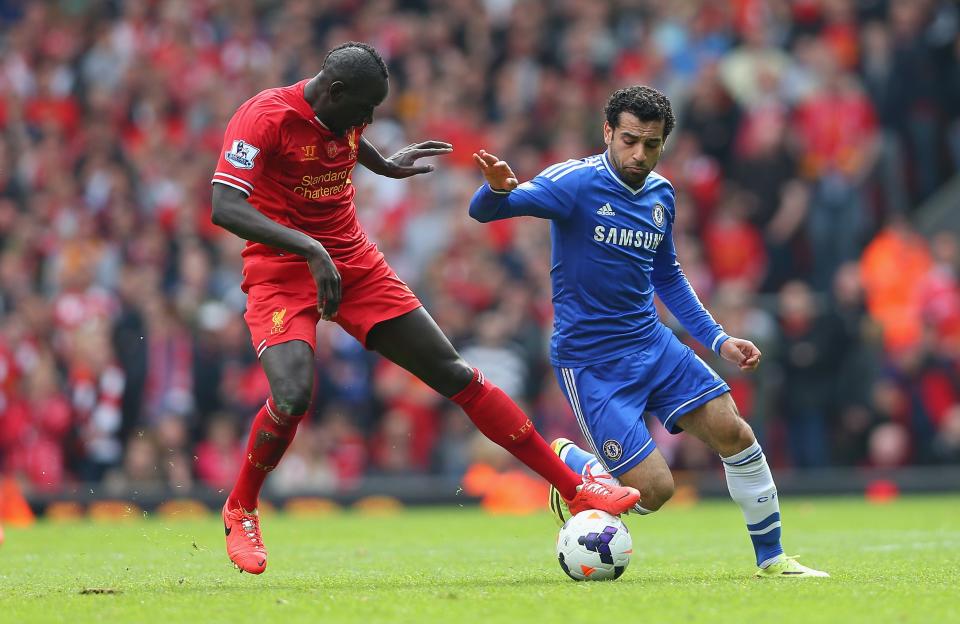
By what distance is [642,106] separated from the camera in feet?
25.2

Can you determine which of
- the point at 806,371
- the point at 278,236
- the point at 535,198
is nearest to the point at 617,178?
the point at 535,198

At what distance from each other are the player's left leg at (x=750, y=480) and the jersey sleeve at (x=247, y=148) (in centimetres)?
253

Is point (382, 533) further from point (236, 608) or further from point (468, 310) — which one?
point (236, 608)

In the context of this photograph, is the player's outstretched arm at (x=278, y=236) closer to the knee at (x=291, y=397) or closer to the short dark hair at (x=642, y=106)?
the knee at (x=291, y=397)

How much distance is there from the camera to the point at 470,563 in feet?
29.1

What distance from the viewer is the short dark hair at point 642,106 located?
769 centimetres

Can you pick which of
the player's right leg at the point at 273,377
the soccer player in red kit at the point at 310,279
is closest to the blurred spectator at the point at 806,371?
the soccer player in red kit at the point at 310,279

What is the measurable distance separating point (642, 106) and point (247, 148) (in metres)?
1.99

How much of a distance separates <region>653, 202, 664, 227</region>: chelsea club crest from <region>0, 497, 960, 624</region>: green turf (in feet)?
5.98

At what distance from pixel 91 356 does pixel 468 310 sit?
3.80 meters

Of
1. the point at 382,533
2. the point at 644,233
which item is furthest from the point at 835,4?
the point at 644,233

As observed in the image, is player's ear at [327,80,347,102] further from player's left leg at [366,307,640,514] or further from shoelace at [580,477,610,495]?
shoelace at [580,477,610,495]

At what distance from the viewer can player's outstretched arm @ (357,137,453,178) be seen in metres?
8.20

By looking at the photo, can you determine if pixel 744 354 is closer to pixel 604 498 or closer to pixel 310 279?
pixel 604 498
